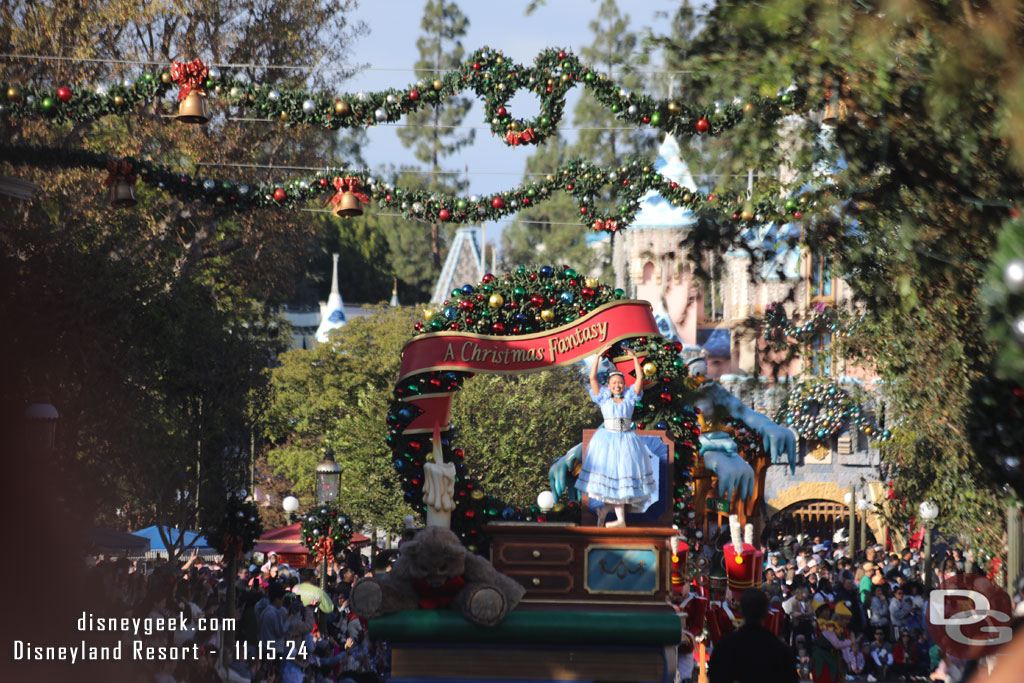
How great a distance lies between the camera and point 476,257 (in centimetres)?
6316

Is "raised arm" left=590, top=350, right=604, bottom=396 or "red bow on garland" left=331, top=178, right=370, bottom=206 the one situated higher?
"red bow on garland" left=331, top=178, right=370, bottom=206

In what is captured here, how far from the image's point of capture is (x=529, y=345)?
16.3 m

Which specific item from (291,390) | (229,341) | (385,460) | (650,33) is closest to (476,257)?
(291,390)

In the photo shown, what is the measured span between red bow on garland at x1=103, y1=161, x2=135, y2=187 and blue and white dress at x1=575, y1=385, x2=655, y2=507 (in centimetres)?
575

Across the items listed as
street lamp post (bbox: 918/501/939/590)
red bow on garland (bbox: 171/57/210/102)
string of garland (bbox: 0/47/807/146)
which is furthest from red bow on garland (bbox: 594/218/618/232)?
street lamp post (bbox: 918/501/939/590)

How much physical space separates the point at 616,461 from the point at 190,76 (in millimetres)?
6171

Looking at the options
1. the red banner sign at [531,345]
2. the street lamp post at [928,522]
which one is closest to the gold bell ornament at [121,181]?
the red banner sign at [531,345]

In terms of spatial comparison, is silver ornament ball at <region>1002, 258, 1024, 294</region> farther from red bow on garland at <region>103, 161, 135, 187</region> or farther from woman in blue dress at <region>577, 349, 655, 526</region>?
red bow on garland at <region>103, 161, 135, 187</region>

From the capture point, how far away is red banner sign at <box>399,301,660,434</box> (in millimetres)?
16094

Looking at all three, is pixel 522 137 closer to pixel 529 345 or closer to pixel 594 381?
pixel 594 381

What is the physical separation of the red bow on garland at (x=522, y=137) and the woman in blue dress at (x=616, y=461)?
268cm

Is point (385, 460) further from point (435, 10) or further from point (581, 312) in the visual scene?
point (435, 10)

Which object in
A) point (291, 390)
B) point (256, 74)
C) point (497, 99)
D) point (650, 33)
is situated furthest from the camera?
point (291, 390)

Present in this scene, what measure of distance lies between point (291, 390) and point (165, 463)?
2108 centimetres
